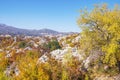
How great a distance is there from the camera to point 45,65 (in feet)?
188

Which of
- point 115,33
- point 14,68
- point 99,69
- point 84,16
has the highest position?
point 84,16

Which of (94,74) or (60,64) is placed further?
(60,64)

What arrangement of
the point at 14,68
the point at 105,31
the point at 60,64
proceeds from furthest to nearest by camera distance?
the point at 14,68 < the point at 60,64 < the point at 105,31

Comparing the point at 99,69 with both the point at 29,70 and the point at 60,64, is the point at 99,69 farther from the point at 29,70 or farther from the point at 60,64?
the point at 29,70

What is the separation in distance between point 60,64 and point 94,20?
16.6 metres

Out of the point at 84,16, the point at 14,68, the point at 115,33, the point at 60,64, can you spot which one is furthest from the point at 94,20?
the point at 14,68

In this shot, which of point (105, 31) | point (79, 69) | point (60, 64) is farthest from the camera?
point (60, 64)

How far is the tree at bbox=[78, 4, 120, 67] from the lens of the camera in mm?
46906

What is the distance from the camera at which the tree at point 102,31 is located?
154 feet

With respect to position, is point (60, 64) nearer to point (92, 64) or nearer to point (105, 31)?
point (92, 64)

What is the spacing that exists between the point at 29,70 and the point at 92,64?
1570 centimetres

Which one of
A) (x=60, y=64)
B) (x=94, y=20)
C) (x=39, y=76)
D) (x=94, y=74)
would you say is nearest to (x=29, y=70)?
(x=39, y=76)

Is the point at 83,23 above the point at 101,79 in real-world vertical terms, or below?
above

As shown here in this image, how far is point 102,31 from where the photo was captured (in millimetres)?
49906
